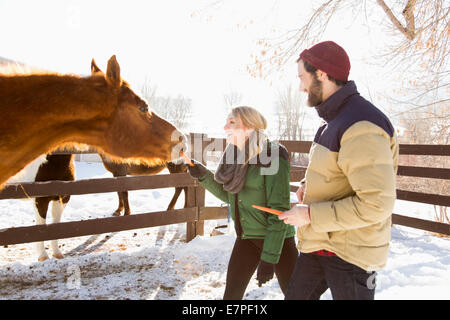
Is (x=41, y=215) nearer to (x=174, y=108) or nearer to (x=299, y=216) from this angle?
(x=299, y=216)

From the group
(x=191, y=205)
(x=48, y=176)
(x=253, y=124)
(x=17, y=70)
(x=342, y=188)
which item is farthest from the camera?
(x=191, y=205)

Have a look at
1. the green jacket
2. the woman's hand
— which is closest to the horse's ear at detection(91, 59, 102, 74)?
the woman's hand

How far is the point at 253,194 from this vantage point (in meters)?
2.56

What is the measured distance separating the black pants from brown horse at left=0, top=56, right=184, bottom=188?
1067mm

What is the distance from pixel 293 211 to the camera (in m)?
1.64

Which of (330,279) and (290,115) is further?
(290,115)

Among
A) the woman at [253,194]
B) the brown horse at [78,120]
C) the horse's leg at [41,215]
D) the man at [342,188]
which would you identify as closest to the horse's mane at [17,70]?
the brown horse at [78,120]

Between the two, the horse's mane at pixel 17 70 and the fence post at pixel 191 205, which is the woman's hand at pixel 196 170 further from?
the fence post at pixel 191 205

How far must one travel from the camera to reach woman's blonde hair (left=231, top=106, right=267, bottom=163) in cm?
260

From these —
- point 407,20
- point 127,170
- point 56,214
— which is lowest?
point 56,214

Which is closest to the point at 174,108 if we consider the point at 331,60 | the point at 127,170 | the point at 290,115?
the point at 290,115

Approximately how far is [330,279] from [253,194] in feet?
3.35

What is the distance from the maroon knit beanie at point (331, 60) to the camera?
165cm
